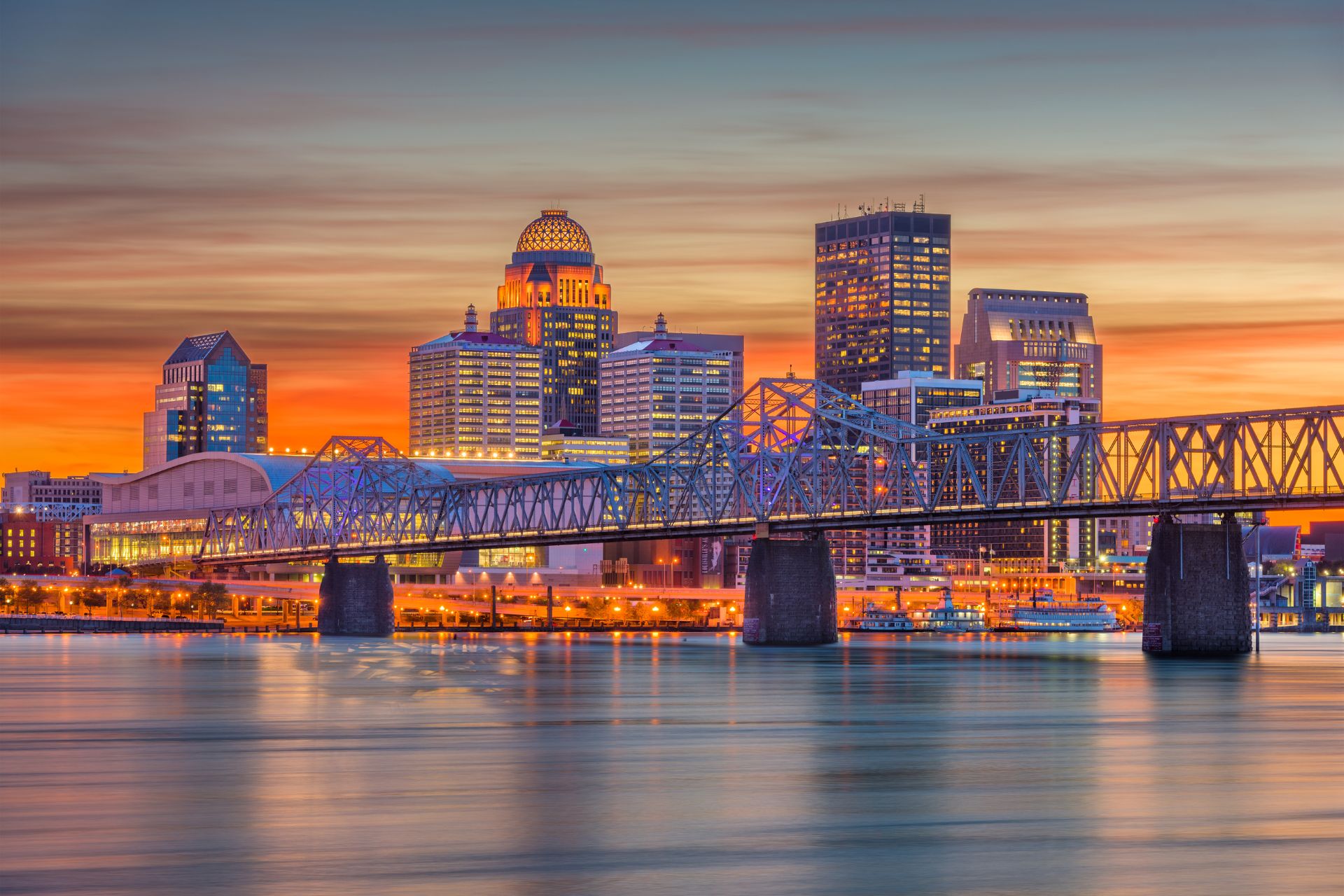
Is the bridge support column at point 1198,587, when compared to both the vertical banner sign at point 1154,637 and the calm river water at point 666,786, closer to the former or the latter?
the vertical banner sign at point 1154,637

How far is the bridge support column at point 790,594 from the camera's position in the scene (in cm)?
17050

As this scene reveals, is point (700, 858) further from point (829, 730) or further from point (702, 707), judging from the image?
point (702, 707)

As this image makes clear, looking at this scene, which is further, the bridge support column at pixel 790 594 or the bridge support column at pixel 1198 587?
the bridge support column at pixel 790 594

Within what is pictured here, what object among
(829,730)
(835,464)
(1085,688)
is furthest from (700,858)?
(835,464)

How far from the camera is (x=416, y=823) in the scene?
151 feet

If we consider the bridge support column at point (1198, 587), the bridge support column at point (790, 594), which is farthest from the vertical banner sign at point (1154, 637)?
the bridge support column at point (790, 594)

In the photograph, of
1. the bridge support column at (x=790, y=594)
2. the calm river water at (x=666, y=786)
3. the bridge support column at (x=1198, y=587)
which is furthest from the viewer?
the bridge support column at (x=790, y=594)

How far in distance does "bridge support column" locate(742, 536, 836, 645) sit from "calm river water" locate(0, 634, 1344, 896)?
58.0 metres

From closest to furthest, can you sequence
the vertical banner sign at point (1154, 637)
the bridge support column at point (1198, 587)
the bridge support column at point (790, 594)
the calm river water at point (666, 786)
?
1. the calm river water at point (666, 786)
2. the bridge support column at point (1198, 587)
3. the vertical banner sign at point (1154, 637)
4. the bridge support column at point (790, 594)

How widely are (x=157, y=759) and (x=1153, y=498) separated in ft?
318

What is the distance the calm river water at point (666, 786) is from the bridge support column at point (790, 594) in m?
58.0

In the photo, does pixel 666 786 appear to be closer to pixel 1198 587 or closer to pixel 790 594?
pixel 1198 587

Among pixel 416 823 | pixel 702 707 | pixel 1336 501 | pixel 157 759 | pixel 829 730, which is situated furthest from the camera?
pixel 1336 501

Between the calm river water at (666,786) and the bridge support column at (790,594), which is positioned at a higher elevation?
the bridge support column at (790,594)
